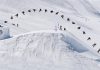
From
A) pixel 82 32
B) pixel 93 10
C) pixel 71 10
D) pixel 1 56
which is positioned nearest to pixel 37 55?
pixel 1 56

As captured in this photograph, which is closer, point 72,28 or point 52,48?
point 52,48

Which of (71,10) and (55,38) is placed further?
(71,10)

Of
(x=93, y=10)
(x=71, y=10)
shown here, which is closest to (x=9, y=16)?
(x=71, y=10)

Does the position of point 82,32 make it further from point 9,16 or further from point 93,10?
point 93,10

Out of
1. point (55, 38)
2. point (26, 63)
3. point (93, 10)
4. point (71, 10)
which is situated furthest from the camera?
point (93, 10)

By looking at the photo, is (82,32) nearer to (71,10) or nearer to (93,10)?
(71,10)

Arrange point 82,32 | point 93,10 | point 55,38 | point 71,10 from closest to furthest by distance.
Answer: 1. point 55,38
2. point 82,32
3. point 71,10
4. point 93,10

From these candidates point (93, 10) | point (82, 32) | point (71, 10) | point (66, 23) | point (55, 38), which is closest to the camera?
point (55, 38)

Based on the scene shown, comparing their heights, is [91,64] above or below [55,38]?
below

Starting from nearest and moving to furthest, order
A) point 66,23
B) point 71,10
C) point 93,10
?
point 66,23
point 71,10
point 93,10
